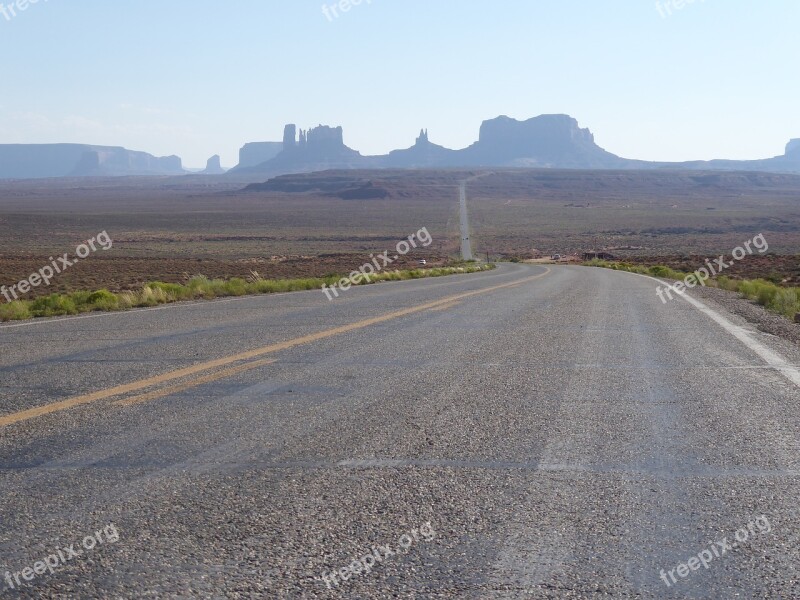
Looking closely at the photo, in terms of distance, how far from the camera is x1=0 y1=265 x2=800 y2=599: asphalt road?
3051 mm

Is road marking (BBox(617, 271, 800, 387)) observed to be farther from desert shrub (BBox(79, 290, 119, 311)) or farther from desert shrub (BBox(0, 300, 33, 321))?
desert shrub (BBox(0, 300, 33, 321))

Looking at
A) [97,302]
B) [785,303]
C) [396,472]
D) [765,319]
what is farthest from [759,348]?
[97,302]

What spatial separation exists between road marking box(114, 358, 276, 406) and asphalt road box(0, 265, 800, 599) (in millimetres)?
31

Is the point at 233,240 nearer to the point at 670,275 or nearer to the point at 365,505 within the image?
the point at 670,275

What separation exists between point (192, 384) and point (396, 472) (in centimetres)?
261

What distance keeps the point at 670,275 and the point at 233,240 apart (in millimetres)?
47390

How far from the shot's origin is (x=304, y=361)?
745cm

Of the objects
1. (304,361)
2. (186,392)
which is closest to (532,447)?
(186,392)

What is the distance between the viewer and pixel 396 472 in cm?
417

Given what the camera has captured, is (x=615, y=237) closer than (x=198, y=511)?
No

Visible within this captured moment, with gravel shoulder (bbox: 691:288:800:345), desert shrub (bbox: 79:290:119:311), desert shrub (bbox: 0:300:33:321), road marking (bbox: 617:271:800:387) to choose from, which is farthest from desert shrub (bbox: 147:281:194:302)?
gravel shoulder (bbox: 691:288:800:345)

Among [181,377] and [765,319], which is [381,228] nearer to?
[765,319]

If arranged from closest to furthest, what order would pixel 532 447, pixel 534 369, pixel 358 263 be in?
pixel 532 447
pixel 534 369
pixel 358 263

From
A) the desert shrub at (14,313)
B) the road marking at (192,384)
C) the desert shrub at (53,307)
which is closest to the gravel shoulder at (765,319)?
the road marking at (192,384)
